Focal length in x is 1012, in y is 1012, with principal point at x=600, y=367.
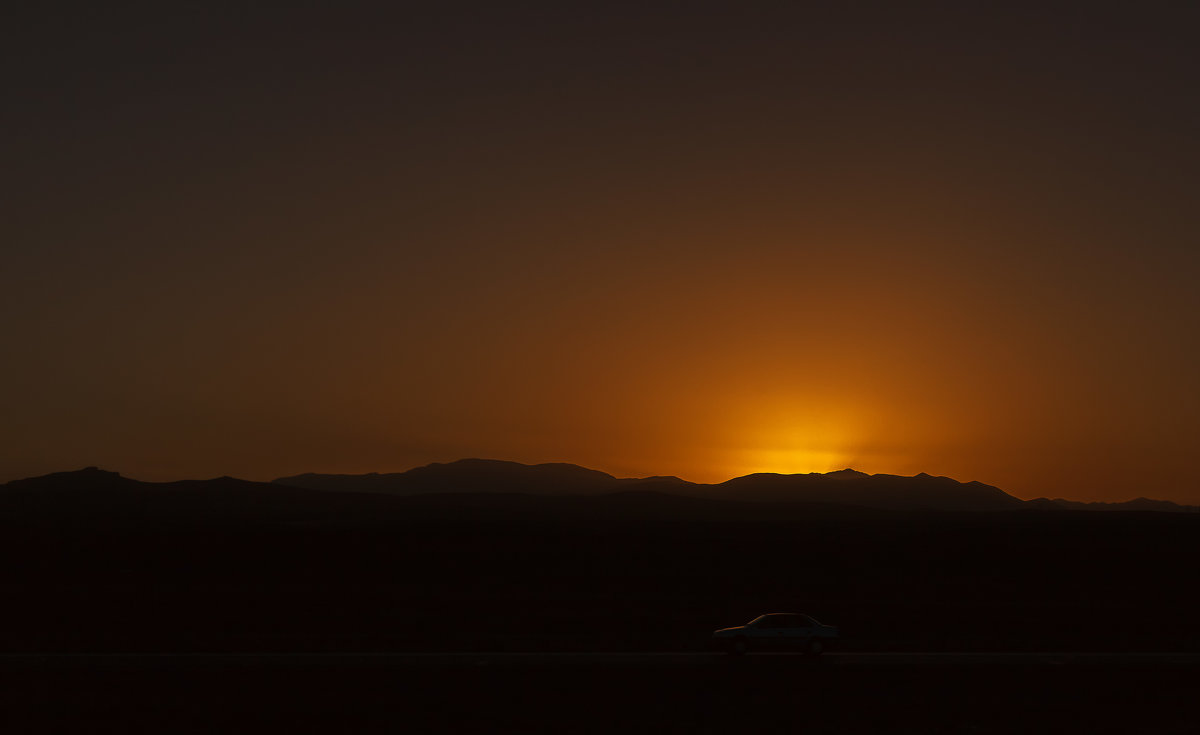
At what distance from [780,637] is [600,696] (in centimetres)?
757

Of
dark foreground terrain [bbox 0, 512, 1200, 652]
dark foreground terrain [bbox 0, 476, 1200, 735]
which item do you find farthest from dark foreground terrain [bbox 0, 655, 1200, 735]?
dark foreground terrain [bbox 0, 512, 1200, 652]

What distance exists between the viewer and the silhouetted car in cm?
3031

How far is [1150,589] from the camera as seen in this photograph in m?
52.0

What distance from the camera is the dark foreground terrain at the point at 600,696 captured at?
75.2ft

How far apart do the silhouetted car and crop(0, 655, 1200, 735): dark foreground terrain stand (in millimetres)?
860

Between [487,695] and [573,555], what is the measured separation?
36.2 metres

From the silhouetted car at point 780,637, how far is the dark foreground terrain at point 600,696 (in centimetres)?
86

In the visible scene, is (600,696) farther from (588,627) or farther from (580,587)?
(580,587)

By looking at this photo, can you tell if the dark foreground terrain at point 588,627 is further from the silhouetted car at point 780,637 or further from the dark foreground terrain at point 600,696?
the silhouetted car at point 780,637

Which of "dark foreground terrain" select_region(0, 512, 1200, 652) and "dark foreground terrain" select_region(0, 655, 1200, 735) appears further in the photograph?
"dark foreground terrain" select_region(0, 512, 1200, 652)

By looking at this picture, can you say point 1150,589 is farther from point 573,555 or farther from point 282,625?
point 282,625

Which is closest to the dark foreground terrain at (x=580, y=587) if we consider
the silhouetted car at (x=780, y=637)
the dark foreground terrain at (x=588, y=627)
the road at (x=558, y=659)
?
the dark foreground terrain at (x=588, y=627)

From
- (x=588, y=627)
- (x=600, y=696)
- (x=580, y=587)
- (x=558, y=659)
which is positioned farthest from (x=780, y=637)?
(x=580, y=587)

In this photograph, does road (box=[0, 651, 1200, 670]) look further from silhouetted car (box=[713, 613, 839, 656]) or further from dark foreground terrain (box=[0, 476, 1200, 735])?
silhouetted car (box=[713, 613, 839, 656])
